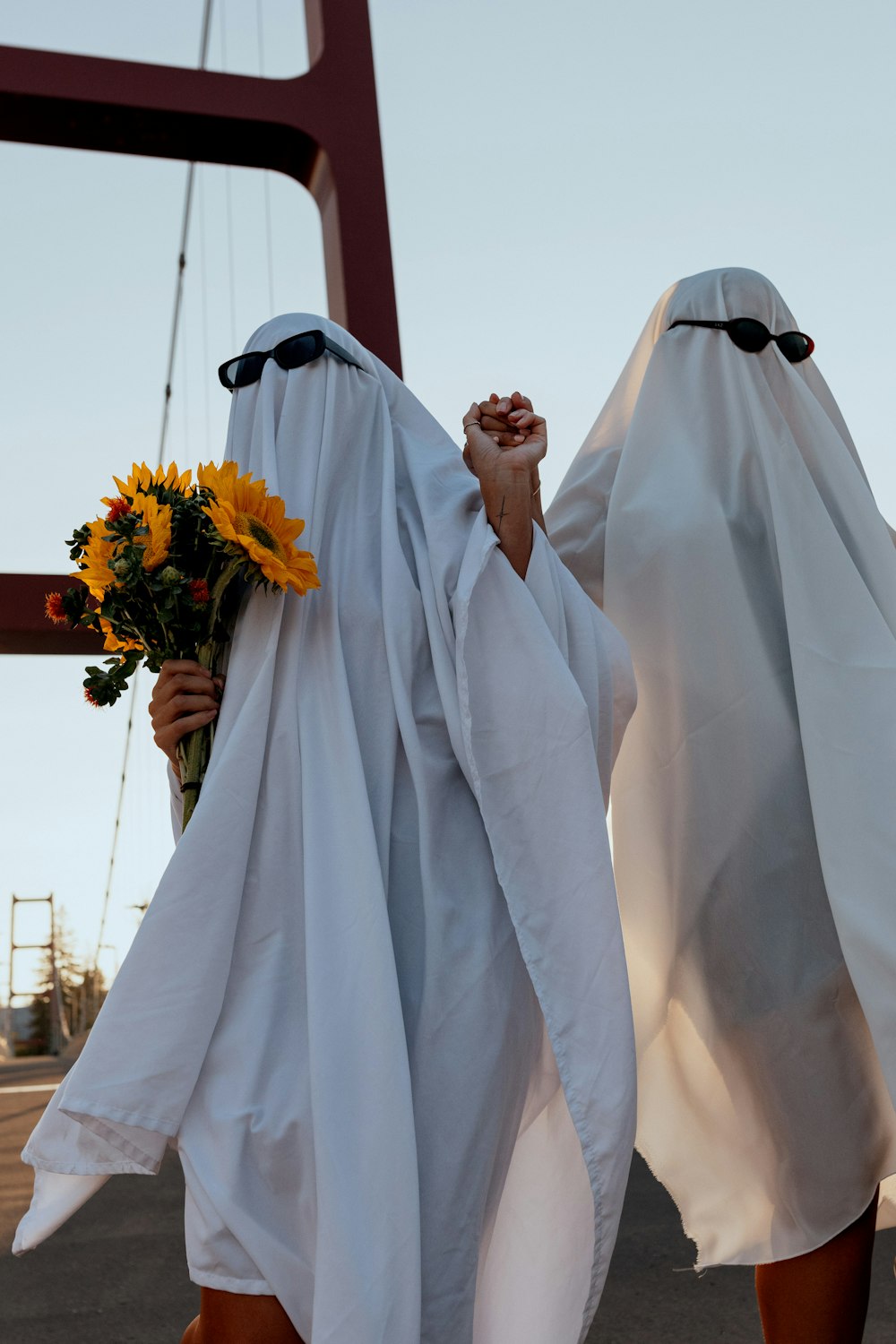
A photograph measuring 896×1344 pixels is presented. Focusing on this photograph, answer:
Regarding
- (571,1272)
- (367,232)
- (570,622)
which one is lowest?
(571,1272)

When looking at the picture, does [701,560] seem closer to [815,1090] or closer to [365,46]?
[815,1090]

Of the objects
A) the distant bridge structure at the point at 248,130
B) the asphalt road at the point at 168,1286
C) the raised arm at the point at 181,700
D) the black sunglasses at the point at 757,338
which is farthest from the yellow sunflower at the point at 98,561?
the distant bridge structure at the point at 248,130

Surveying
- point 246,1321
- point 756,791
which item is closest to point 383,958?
point 246,1321

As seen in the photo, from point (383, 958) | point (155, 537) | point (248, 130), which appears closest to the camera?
point (383, 958)

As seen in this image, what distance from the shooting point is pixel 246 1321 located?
1408 millimetres

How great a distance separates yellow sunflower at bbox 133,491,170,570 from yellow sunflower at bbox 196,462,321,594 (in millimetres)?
53

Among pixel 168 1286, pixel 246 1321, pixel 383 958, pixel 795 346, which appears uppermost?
pixel 795 346

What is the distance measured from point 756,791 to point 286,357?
3.05 feet

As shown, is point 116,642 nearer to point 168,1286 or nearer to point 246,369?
point 246,369

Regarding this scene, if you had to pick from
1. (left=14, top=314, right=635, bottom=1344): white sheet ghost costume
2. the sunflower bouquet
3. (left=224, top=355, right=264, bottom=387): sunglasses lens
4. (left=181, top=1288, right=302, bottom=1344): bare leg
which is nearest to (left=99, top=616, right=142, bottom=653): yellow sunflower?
the sunflower bouquet

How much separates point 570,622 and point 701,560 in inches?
14.7

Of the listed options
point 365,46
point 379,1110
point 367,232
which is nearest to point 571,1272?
point 379,1110

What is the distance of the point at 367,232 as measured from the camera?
12.6 ft

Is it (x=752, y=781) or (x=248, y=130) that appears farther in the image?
(x=248, y=130)
